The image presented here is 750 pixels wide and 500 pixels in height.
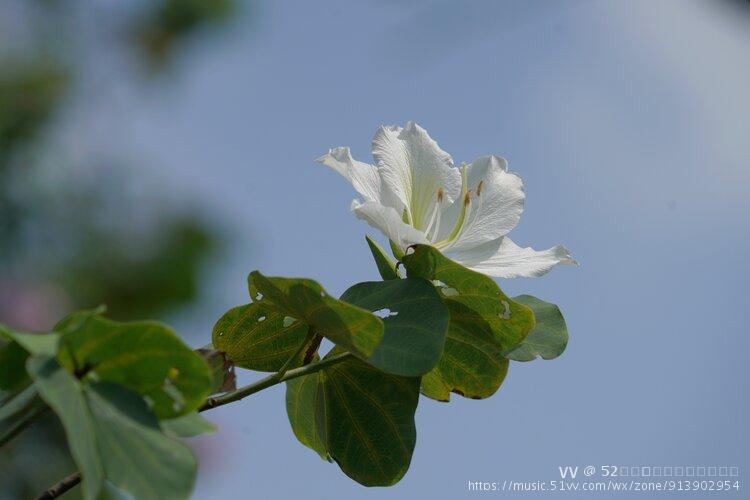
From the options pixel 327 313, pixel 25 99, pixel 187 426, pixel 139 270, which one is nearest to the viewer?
pixel 187 426

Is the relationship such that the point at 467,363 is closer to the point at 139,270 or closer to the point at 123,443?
the point at 123,443

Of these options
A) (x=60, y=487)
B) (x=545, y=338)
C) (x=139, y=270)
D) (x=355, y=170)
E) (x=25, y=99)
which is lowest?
(x=60, y=487)

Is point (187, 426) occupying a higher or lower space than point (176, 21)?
lower

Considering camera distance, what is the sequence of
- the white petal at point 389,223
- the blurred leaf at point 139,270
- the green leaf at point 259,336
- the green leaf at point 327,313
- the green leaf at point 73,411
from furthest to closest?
the blurred leaf at point 139,270 < the green leaf at point 259,336 < the white petal at point 389,223 < the green leaf at point 327,313 < the green leaf at point 73,411

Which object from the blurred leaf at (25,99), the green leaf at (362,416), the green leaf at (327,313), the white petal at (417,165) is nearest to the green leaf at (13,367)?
the green leaf at (327,313)

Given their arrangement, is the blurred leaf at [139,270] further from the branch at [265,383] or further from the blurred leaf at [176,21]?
the branch at [265,383]

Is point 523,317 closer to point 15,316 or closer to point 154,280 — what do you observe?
point 15,316

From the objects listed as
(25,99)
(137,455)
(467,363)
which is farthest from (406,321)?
(25,99)

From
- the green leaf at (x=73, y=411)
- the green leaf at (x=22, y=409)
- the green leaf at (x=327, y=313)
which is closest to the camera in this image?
the green leaf at (x=73, y=411)
